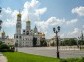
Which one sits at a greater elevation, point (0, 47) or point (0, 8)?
point (0, 8)

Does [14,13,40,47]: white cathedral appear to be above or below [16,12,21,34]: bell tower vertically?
below

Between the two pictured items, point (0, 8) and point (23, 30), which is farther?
point (23, 30)

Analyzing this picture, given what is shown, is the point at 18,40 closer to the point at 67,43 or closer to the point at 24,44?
the point at 24,44

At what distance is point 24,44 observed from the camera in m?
183

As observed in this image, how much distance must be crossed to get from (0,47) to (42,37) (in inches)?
5267

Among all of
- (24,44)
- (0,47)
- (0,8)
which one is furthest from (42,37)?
(0,8)

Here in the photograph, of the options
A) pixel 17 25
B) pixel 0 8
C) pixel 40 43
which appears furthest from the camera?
pixel 40 43

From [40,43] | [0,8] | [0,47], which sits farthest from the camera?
[40,43]

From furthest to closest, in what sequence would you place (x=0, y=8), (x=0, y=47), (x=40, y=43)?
(x=40, y=43), (x=0, y=47), (x=0, y=8)

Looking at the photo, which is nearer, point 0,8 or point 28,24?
point 0,8

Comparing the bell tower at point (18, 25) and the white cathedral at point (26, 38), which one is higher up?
the bell tower at point (18, 25)

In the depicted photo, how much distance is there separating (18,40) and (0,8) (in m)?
145

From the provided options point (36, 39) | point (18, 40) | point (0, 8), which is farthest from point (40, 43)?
point (0, 8)

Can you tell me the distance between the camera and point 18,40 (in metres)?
183
